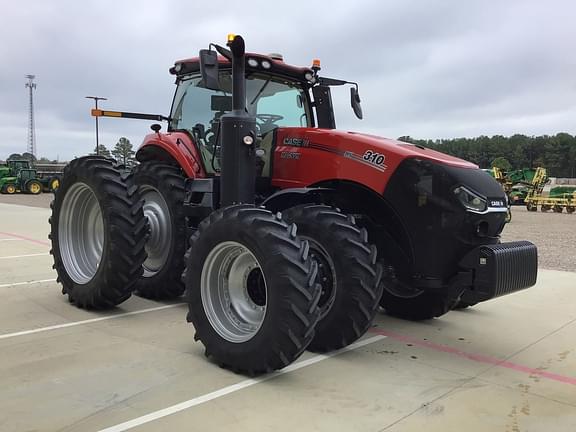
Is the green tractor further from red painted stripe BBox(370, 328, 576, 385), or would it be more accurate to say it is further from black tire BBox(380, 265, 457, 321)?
red painted stripe BBox(370, 328, 576, 385)

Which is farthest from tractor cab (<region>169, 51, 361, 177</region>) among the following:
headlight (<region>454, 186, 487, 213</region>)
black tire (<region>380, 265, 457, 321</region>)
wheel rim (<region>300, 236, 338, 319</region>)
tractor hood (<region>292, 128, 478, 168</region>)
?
headlight (<region>454, 186, 487, 213</region>)

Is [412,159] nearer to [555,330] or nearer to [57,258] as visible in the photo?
[555,330]

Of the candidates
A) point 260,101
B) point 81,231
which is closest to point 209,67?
point 260,101

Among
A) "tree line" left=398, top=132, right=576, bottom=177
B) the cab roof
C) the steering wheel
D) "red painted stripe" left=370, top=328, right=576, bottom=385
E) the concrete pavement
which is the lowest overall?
"red painted stripe" left=370, top=328, right=576, bottom=385

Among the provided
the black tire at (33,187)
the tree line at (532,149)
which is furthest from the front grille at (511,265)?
the tree line at (532,149)

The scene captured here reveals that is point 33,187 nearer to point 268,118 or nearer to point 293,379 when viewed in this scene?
point 268,118

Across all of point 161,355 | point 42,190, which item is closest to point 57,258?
point 161,355

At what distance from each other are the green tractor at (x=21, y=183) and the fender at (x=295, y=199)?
31.6 metres

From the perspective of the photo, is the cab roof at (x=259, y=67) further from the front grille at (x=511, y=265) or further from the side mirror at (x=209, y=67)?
the front grille at (x=511, y=265)

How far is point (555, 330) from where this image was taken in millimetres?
5102

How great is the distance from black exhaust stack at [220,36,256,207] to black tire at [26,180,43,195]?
31619 millimetres

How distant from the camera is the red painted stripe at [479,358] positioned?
12.6 feet

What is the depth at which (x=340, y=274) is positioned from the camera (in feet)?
13.1

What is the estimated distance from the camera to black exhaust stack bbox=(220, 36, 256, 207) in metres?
4.38
